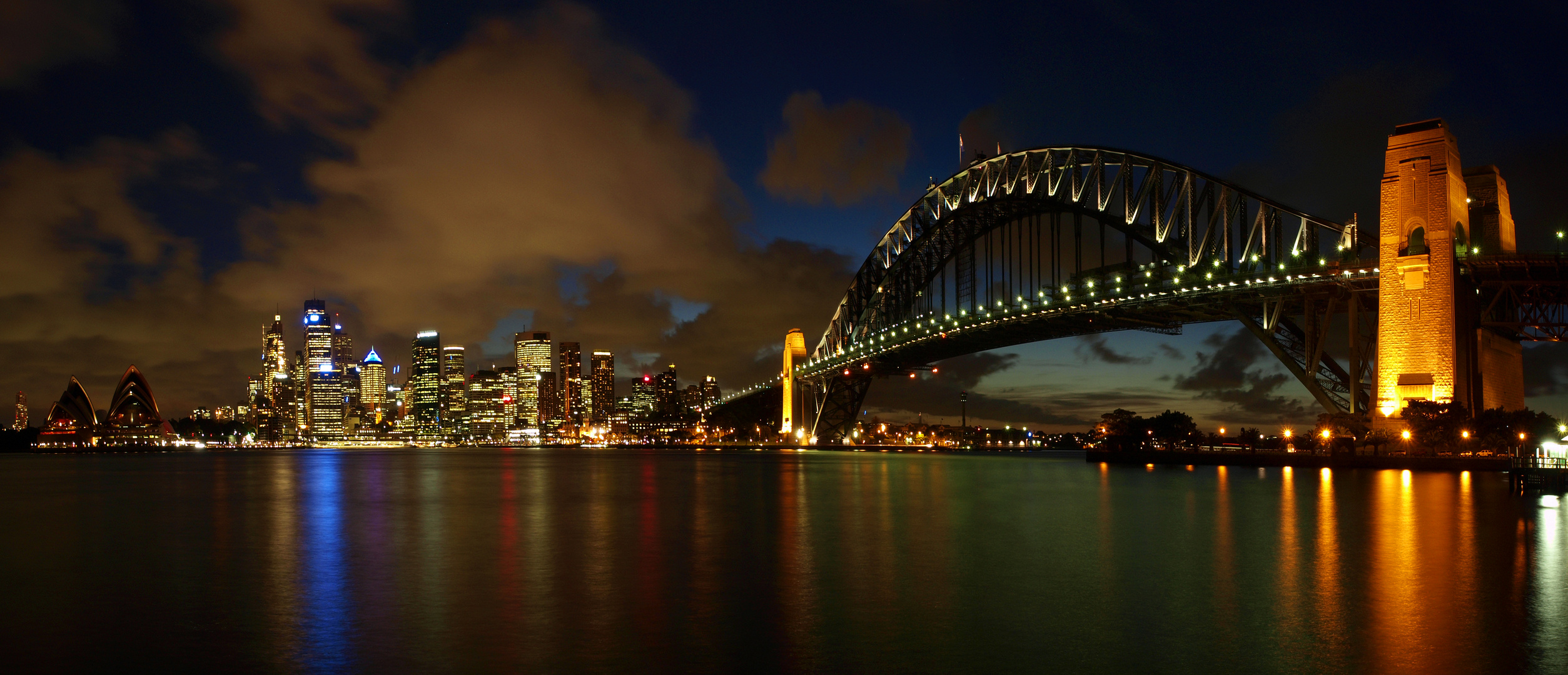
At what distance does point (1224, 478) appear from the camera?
43469mm

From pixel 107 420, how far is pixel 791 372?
372 feet

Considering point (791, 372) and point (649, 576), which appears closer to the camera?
point (649, 576)

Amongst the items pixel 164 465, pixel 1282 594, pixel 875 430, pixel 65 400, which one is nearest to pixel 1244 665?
pixel 1282 594

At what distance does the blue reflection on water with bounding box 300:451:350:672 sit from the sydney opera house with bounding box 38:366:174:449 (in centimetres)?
15555

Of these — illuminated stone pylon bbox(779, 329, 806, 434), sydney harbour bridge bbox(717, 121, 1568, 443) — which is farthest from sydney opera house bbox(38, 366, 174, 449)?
sydney harbour bridge bbox(717, 121, 1568, 443)

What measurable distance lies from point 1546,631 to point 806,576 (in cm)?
866

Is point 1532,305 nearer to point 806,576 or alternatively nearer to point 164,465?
point 806,576

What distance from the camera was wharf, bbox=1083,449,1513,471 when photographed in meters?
41.6

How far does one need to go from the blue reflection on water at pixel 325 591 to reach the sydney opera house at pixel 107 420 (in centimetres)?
15555

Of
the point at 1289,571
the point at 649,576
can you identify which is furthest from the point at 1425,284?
the point at 649,576


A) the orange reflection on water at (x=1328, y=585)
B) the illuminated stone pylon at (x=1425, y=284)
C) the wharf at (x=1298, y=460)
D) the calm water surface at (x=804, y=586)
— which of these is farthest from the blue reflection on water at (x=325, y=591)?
the illuminated stone pylon at (x=1425, y=284)

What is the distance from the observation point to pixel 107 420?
16275 centimetres

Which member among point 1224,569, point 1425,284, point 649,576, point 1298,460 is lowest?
point 1298,460

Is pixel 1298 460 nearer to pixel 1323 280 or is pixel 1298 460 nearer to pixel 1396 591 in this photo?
pixel 1323 280
